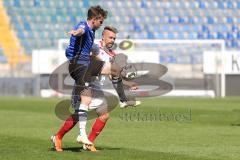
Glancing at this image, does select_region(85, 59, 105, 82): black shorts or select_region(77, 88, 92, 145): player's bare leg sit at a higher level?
select_region(85, 59, 105, 82): black shorts

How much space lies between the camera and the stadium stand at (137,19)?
4719cm

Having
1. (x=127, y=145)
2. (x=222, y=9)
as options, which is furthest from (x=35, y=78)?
(x=127, y=145)

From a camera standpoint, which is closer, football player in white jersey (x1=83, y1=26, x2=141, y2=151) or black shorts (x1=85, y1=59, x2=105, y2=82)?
black shorts (x1=85, y1=59, x2=105, y2=82)

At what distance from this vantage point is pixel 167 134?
14.2 m

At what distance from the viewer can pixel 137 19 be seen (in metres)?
48.5

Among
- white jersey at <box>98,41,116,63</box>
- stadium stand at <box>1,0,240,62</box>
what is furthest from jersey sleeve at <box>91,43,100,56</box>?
stadium stand at <box>1,0,240,62</box>

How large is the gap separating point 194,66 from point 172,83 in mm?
2346

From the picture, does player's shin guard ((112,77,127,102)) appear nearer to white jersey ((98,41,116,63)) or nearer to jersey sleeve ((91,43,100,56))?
white jersey ((98,41,116,63))

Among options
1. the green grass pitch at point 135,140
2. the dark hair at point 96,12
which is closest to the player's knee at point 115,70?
the green grass pitch at point 135,140

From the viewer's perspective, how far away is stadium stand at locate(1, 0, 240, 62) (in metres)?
47.2

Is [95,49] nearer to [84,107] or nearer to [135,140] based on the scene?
[84,107]

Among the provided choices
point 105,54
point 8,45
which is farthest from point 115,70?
point 8,45

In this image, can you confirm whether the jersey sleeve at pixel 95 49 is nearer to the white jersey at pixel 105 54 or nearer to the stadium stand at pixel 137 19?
the white jersey at pixel 105 54

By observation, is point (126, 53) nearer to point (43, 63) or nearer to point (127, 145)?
point (43, 63)
